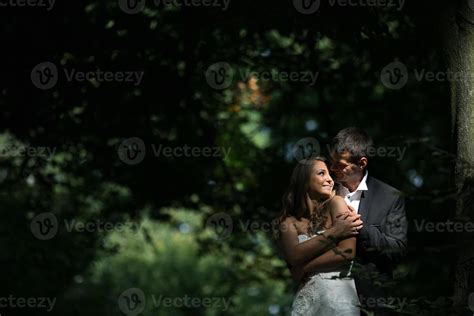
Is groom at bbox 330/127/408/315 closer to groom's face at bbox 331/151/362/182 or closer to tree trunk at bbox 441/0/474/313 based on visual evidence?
groom's face at bbox 331/151/362/182

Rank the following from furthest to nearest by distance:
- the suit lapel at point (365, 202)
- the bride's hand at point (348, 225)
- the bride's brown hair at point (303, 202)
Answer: the bride's brown hair at point (303, 202) < the suit lapel at point (365, 202) < the bride's hand at point (348, 225)

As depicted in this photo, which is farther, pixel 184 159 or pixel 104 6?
pixel 184 159

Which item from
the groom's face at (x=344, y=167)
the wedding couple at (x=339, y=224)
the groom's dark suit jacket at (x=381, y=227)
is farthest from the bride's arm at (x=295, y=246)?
the groom's face at (x=344, y=167)

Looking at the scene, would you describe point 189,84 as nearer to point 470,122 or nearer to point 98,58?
point 98,58

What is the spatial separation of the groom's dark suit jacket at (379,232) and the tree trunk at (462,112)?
375 millimetres

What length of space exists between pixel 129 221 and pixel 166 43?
3518 mm

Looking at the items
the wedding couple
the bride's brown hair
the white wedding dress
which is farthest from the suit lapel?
the white wedding dress

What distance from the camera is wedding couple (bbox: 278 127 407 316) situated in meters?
5.93

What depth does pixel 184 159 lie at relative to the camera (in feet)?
38.6

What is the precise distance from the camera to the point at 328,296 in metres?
6.39

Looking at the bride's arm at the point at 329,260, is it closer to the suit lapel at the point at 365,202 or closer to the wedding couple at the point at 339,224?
the wedding couple at the point at 339,224

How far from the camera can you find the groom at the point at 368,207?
5848 millimetres

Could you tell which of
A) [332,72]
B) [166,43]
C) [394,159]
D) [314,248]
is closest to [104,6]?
[166,43]

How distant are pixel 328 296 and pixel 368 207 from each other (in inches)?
27.3
